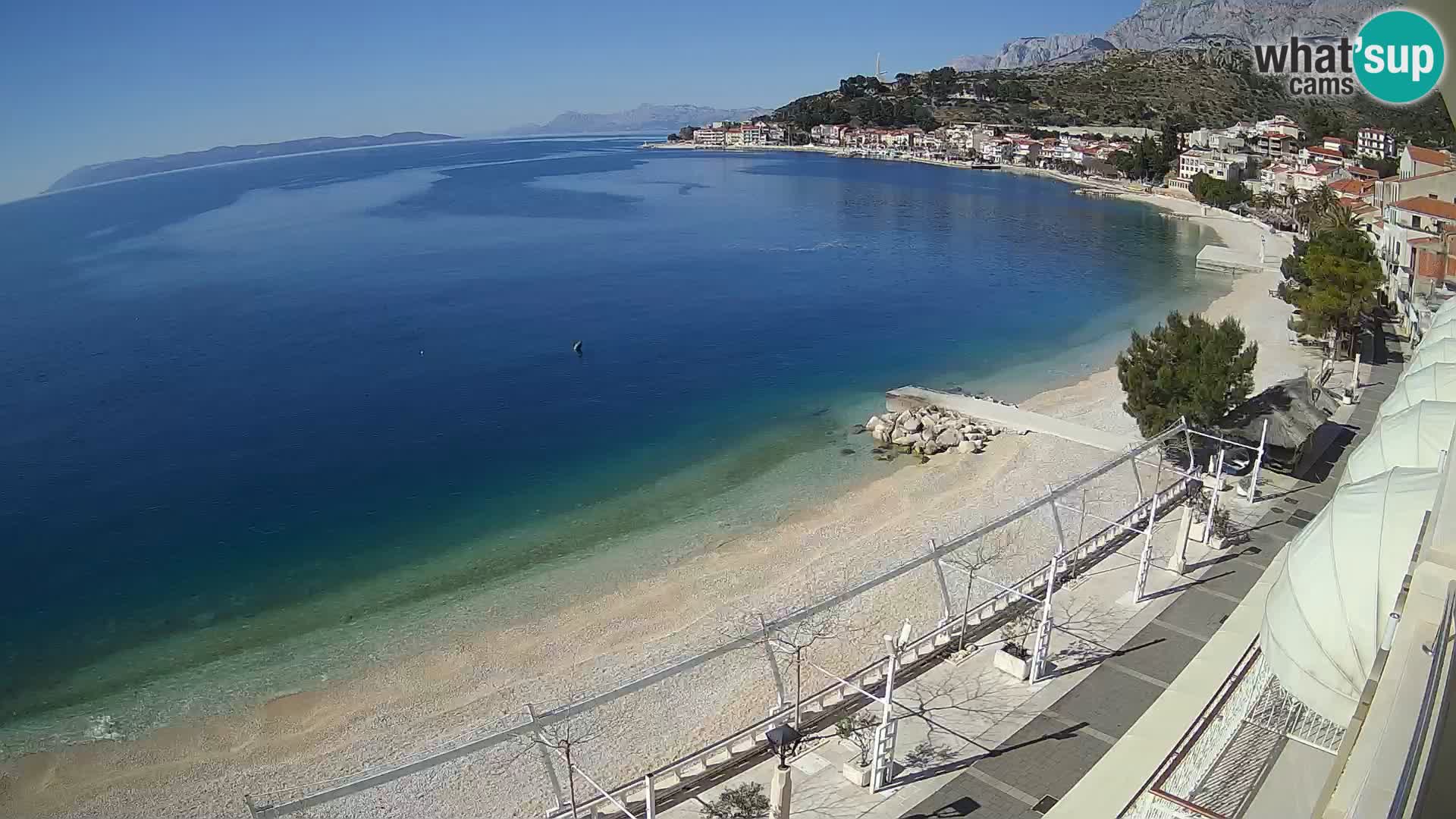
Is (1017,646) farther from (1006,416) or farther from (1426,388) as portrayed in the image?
(1006,416)

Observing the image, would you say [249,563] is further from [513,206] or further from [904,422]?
[513,206]

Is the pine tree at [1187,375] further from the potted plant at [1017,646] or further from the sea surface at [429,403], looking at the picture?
the potted plant at [1017,646]

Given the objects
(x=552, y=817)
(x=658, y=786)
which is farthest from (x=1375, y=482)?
(x=552, y=817)

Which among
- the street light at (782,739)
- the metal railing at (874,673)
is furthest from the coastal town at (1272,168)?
the street light at (782,739)

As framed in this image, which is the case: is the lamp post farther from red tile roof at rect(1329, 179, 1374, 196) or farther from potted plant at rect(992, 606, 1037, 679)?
red tile roof at rect(1329, 179, 1374, 196)

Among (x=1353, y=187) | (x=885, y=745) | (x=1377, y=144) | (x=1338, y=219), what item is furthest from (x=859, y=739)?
(x=1377, y=144)

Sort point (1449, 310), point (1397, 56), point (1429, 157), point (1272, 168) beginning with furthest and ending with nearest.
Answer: point (1272, 168) → point (1429, 157) → point (1397, 56) → point (1449, 310)

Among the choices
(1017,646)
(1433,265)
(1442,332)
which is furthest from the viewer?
(1433,265)

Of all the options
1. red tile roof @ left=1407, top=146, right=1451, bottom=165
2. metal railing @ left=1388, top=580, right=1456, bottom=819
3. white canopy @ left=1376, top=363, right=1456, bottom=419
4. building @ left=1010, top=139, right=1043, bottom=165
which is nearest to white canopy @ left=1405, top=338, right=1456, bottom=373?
white canopy @ left=1376, top=363, right=1456, bottom=419
